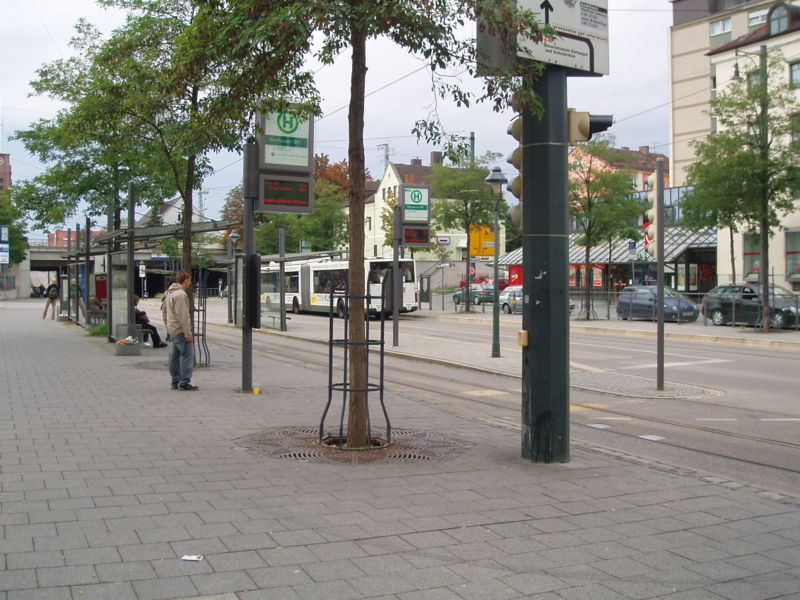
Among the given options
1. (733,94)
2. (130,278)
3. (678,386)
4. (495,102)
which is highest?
(733,94)

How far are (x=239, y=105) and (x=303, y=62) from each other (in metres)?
0.86

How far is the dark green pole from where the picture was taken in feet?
23.6

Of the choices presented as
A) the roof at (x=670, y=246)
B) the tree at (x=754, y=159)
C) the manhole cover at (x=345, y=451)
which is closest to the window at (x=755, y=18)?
the roof at (x=670, y=246)

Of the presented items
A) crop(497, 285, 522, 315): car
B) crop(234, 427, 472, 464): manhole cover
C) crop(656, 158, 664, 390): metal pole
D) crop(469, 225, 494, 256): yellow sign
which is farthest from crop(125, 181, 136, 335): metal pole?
crop(469, 225, 494, 256): yellow sign

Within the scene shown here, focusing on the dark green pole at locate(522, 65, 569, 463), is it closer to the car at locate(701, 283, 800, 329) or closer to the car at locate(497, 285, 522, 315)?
the car at locate(701, 283, 800, 329)

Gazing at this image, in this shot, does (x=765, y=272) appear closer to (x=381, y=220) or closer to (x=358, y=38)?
(x=358, y=38)

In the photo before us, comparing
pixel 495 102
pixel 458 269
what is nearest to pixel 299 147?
pixel 495 102

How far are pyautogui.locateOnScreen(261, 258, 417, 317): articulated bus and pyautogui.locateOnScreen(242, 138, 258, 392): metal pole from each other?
23.5 m

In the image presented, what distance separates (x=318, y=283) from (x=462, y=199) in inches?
367

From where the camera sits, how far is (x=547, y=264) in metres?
7.19

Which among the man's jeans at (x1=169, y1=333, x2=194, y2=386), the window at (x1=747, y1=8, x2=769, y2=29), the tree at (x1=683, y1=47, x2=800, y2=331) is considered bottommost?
the man's jeans at (x1=169, y1=333, x2=194, y2=386)

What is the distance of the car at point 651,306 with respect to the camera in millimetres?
31031

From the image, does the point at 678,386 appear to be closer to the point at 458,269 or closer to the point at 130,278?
the point at 130,278

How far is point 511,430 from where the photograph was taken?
30.7 ft
